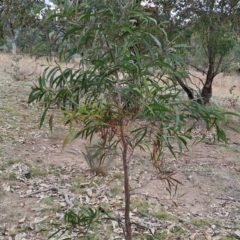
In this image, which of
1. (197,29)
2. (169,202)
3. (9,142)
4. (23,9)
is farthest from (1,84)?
(169,202)

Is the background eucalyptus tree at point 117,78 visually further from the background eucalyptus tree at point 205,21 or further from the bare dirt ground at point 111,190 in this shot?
the background eucalyptus tree at point 205,21

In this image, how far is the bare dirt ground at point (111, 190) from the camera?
2.61 meters

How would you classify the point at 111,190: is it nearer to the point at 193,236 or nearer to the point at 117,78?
the point at 193,236

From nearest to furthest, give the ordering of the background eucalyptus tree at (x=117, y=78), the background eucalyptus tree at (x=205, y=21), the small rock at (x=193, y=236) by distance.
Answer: the background eucalyptus tree at (x=117, y=78) < the small rock at (x=193, y=236) < the background eucalyptus tree at (x=205, y=21)

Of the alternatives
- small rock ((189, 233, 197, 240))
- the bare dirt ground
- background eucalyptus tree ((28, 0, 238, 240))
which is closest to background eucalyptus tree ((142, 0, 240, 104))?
the bare dirt ground

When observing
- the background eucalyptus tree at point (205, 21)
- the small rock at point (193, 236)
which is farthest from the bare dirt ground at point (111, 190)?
the background eucalyptus tree at point (205, 21)

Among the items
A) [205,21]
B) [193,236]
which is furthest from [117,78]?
[205,21]

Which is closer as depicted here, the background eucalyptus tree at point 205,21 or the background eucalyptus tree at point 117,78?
the background eucalyptus tree at point 117,78

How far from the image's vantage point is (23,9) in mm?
4957

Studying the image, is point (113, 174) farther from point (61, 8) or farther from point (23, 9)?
point (23, 9)

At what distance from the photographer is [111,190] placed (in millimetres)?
3213

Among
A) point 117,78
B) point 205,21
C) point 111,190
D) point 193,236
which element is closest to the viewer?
point 117,78

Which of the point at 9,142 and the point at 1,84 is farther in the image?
the point at 1,84

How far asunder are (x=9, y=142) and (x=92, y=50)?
3214mm
